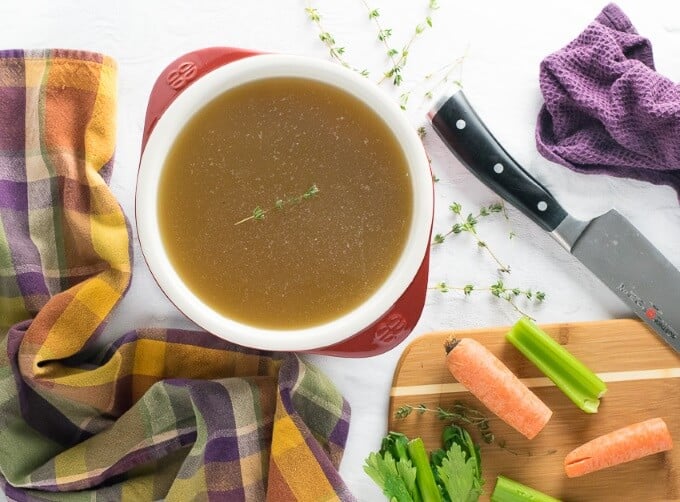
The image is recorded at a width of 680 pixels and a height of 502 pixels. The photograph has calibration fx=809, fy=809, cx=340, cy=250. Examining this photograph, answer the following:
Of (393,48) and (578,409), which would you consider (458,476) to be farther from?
(393,48)

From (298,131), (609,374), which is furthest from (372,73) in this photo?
(609,374)

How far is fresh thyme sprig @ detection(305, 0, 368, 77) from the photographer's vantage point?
1068 millimetres

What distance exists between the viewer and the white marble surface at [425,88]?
107 cm

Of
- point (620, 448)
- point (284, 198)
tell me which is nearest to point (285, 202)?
point (284, 198)

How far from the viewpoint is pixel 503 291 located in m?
1.09

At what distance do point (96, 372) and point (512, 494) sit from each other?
57cm

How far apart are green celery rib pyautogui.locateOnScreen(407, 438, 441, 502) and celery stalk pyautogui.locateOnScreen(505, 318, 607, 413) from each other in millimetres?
190

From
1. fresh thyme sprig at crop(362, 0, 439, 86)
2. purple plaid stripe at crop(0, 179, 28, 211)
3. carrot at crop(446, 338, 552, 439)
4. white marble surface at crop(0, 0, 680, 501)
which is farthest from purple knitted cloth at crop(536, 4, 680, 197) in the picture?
purple plaid stripe at crop(0, 179, 28, 211)

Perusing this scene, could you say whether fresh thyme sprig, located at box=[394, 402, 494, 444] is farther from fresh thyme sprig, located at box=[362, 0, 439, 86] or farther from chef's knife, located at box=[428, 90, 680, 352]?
fresh thyme sprig, located at box=[362, 0, 439, 86]

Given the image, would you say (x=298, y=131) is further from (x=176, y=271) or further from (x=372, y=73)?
(x=372, y=73)

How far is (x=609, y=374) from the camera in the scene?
112 centimetres

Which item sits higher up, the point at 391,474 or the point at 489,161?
the point at 489,161

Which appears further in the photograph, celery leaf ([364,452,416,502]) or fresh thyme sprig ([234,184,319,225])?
celery leaf ([364,452,416,502])

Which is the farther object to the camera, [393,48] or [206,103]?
[393,48]
